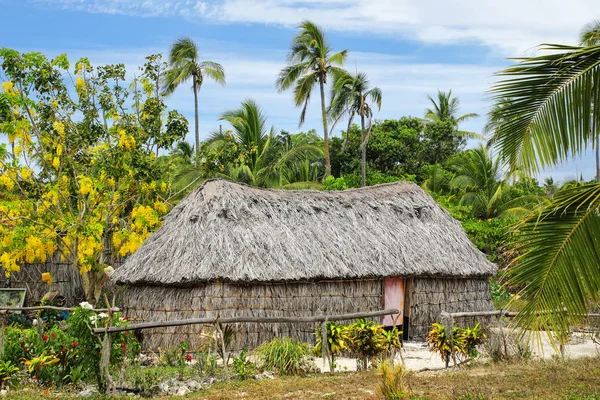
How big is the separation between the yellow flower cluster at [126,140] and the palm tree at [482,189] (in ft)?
44.8

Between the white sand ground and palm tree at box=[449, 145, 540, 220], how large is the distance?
39.5ft

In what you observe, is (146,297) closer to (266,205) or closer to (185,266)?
(185,266)

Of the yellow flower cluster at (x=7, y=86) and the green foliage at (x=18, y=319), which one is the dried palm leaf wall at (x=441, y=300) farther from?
the yellow flower cluster at (x=7, y=86)

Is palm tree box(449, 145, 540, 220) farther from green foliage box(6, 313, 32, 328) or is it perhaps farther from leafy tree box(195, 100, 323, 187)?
green foliage box(6, 313, 32, 328)

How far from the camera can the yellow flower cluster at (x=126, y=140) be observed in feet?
53.6

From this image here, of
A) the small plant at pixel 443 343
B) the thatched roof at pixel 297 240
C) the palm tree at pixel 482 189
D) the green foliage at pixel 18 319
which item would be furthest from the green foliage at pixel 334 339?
the palm tree at pixel 482 189

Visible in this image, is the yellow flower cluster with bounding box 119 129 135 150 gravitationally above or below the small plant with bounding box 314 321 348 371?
above

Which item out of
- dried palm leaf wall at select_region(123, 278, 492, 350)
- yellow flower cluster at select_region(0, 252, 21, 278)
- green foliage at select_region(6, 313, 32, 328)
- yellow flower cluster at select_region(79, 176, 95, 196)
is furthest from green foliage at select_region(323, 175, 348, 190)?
green foliage at select_region(6, 313, 32, 328)

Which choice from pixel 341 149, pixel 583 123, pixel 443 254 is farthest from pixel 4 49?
pixel 341 149

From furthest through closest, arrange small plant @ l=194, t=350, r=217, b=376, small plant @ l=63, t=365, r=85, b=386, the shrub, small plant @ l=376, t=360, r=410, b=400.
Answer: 1. the shrub
2. small plant @ l=194, t=350, r=217, b=376
3. small plant @ l=63, t=365, r=85, b=386
4. small plant @ l=376, t=360, r=410, b=400

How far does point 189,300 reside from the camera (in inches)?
492

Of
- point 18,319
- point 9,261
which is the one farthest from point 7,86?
point 18,319

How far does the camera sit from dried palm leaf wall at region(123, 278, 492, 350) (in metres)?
12.4

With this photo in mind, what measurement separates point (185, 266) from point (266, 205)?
2443mm
